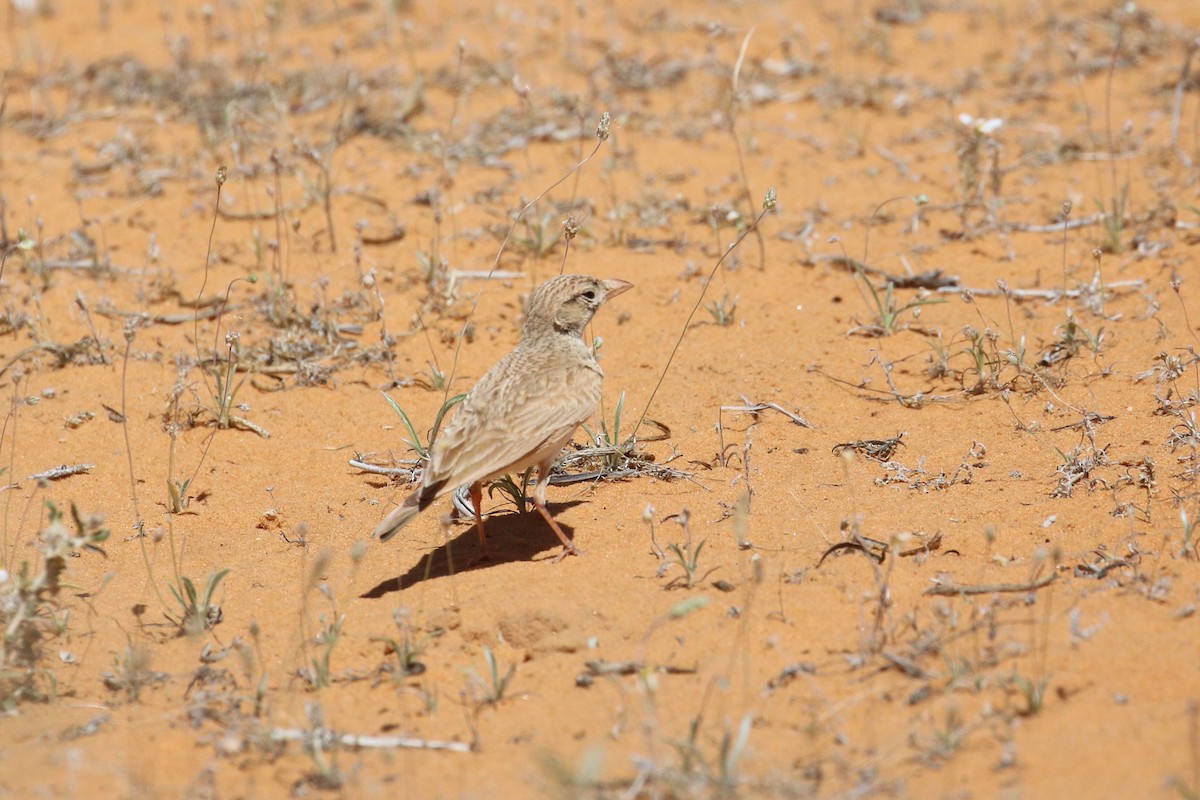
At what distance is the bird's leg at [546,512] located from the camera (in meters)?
5.50

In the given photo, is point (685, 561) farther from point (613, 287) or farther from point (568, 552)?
point (613, 287)

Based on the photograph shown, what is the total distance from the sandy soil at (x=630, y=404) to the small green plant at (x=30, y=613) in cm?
3

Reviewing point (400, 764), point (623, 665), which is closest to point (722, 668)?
point (623, 665)

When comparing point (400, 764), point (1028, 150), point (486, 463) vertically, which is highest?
point (1028, 150)

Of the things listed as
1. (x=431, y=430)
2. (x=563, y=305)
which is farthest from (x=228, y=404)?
(x=563, y=305)

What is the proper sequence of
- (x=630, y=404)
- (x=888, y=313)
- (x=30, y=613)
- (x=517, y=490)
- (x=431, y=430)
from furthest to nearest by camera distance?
(x=888, y=313), (x=630, y=404), (x=431, y=430), (x=517, y=490), (x=30, y=613)

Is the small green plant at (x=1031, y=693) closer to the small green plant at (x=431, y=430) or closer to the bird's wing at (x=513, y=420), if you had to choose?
the bird's wing at (x=513, y=420)

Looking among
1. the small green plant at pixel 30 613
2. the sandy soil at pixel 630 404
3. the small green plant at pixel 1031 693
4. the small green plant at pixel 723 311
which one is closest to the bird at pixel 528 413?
the sandy soil at pixel 630 404

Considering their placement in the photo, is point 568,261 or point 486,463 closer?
point 486,463

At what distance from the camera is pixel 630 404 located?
6.88 meters

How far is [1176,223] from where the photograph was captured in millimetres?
8008

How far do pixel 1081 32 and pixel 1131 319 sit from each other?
4.94 m

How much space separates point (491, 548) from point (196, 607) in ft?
4.70

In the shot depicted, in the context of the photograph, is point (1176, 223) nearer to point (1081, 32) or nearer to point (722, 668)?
point (1081, 32)
